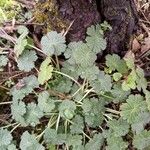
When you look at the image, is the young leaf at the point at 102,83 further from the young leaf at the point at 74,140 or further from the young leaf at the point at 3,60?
the young leaf at the point at 3,60

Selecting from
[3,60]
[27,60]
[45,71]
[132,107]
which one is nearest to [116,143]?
[132,107]

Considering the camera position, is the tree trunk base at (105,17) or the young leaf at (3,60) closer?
the tree trunk base at (105,17)

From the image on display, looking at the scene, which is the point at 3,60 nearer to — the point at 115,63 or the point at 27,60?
the point at 27,60

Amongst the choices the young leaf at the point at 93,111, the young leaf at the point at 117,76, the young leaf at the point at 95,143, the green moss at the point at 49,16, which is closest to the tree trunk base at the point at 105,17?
the green moss at the point at 49,16

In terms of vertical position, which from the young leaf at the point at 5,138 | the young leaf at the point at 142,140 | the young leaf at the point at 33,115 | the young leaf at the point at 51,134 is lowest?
the young leaf at the point at 5,138

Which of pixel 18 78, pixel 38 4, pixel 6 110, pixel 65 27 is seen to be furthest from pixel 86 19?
pixel 6 110

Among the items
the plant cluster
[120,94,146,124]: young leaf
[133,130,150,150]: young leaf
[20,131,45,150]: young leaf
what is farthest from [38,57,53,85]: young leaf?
[133,130,150,150]: young leaf

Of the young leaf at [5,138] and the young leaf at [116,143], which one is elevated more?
the young leaf at [116,143]

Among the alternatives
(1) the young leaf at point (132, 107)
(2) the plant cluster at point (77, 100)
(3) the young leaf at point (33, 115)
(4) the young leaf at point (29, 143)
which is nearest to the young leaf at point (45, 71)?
(2) the plant cluster at point (77, 100)
